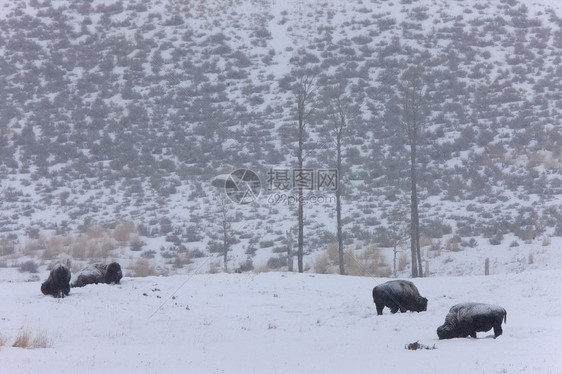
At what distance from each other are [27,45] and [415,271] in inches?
1849

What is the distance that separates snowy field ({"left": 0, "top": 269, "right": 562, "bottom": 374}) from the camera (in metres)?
11.1

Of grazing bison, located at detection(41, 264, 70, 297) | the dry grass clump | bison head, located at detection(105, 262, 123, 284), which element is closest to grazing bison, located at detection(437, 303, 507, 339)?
the dry grass clump

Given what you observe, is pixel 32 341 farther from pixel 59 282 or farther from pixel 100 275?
pixel 100 275

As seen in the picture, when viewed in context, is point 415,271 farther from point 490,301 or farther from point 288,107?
point 288,107

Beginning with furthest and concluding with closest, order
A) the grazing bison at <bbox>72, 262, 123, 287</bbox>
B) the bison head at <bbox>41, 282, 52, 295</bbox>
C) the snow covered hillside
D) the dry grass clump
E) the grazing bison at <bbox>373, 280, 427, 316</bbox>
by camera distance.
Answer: the snow covered hillside < the grazing bison at <bbox>72, 262, 123, 287</bbox> < the bison head at <bbox>41, 282, 52, 295</bbox> < the grazing bison at <bbox>373, 280, 427, 316</bbox> < the dry grass clump

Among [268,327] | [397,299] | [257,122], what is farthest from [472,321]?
[257,122]

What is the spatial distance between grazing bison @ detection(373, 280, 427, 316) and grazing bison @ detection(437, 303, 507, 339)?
4.15 meters

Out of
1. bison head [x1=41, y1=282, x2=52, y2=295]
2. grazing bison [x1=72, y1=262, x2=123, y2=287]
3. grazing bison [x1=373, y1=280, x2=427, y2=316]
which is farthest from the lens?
grazing bison [x1=72, y1=262, x2=123, y2=287]

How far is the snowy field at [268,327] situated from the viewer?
36.3 feet

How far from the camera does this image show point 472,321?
1378 cm

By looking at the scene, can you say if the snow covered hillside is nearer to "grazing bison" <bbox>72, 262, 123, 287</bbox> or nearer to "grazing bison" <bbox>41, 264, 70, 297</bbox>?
"grazing bison" <bbox>72, 262, 123, 287</bbox>

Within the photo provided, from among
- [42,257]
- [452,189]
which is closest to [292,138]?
[452,189]

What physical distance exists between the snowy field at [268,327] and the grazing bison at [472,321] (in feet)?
1.22

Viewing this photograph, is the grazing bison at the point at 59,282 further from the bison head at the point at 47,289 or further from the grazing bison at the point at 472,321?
the grazing bison at the point at 472,321
